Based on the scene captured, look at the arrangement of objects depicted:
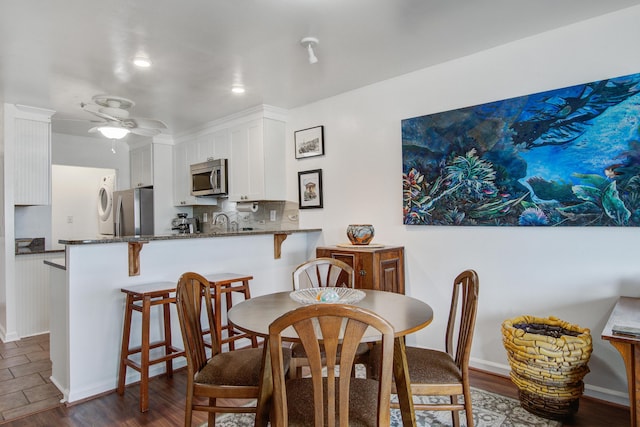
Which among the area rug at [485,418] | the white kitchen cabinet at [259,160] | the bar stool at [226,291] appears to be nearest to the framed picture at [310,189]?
the white kitchen cabinet at [259,160]

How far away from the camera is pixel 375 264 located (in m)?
2.92

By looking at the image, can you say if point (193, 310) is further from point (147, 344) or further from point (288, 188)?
point (288, 188)

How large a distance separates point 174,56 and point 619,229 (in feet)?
10.3

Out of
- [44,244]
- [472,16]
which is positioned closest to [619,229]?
[472,16]

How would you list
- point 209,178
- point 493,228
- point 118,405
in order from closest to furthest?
1. point 118,405
2. point 493,228
3. point 209,178

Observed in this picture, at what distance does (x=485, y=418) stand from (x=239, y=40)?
2.79 metres

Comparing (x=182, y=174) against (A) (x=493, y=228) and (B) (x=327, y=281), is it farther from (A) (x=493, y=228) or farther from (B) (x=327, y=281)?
(A) (x=493, y=228)

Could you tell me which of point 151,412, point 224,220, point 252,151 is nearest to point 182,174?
point 224,220

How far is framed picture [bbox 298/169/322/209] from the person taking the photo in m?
3.94

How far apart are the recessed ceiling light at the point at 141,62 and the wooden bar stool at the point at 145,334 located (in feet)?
5.42

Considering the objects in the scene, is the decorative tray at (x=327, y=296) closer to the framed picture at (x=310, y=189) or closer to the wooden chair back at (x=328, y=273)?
the wooden chair back at (x=328, y=273)

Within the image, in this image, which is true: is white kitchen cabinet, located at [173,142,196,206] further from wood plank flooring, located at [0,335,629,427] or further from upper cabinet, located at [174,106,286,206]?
wood plank flooring, located at [0,335,629,427]

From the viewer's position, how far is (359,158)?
3.59 meters

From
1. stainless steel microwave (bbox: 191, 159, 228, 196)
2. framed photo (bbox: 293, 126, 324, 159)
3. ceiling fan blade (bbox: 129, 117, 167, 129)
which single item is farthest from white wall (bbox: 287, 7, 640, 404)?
ceiling fan blade (bbox: 129, 117, 167, 129)
